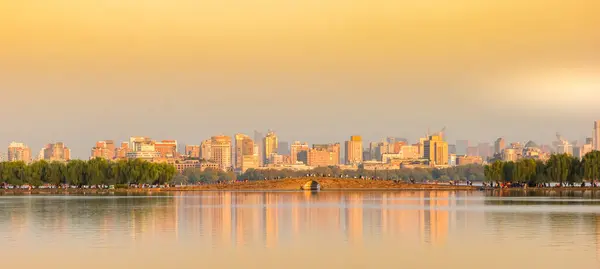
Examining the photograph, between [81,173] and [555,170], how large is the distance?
257ft

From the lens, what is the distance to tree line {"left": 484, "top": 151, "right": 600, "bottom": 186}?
152000 mm

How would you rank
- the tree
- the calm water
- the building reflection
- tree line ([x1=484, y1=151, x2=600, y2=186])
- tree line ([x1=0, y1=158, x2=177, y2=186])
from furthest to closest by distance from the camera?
1. tree line ([x1=0, y1=158, x2=177, y2=186])
2. the tree
3. tree line ([x1=484, y1=151, x2=600, y2=186])
4. the building reflection
5. the calm water

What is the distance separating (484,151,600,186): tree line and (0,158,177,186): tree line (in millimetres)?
60542

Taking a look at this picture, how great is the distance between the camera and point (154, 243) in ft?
144

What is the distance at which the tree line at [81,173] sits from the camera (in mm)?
166000

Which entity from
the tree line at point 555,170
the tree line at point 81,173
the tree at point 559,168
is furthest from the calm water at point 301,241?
the tree line at point 81,173

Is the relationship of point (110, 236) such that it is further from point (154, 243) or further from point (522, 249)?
point (522, 249)

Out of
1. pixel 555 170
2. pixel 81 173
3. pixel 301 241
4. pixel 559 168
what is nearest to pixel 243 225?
pixel 301 241

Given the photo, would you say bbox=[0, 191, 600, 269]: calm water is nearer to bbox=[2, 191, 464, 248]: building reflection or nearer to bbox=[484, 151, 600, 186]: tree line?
bbox=[2, 191, 464, 248]: building reflection

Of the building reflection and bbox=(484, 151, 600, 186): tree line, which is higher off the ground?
bbox=(484, 151, 600, 186): tree line

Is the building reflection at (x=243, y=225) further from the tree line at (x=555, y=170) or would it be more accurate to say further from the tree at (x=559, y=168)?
the tree at (x=559, y=168)

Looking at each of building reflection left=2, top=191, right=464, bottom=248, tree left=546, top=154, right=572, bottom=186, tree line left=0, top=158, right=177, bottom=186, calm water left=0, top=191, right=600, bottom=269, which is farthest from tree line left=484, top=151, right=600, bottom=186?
calm water left=0, top=191, right=600, bottom=269

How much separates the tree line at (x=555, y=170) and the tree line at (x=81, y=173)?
60.5 metres

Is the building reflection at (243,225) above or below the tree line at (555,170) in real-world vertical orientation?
below
